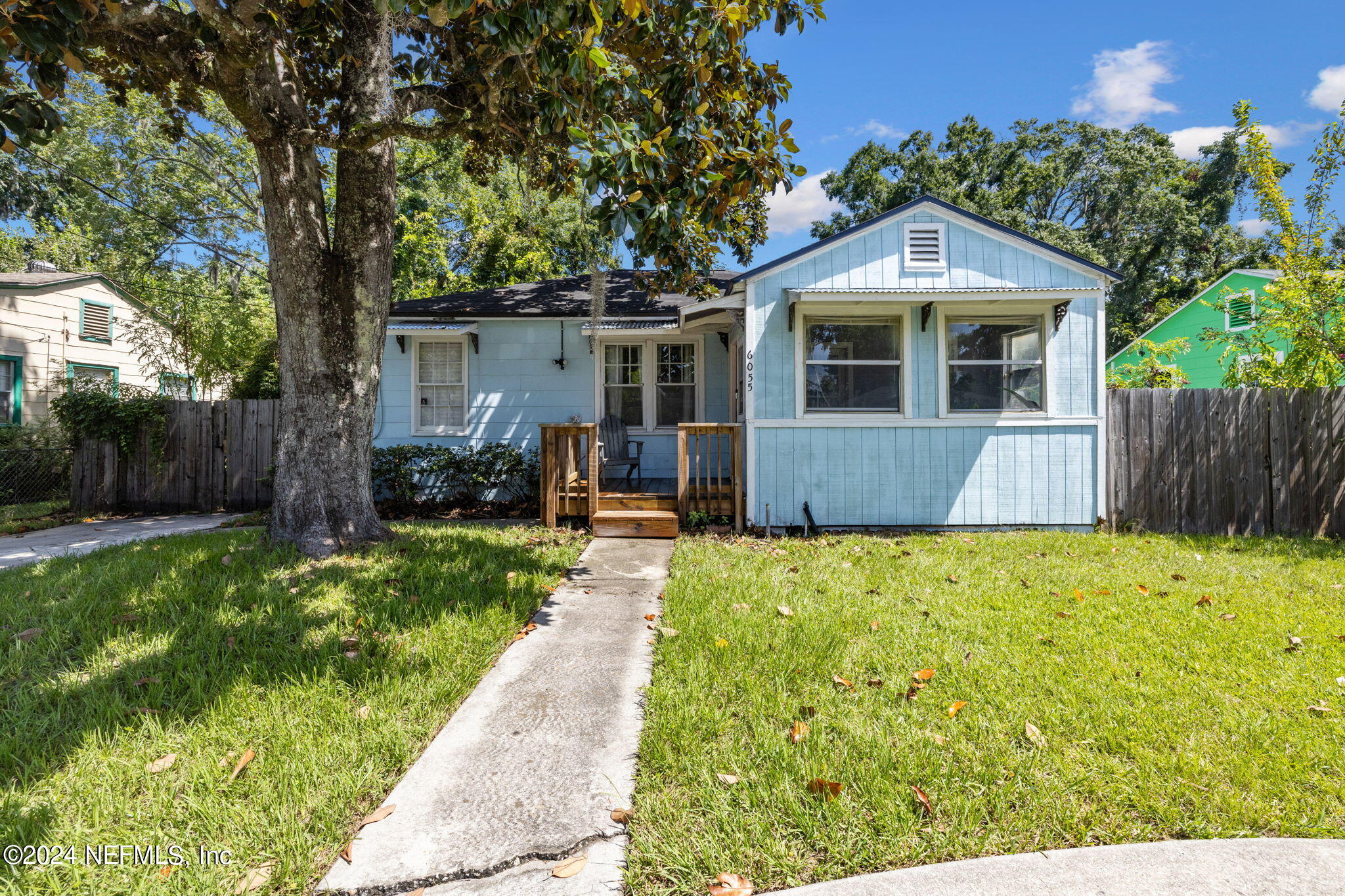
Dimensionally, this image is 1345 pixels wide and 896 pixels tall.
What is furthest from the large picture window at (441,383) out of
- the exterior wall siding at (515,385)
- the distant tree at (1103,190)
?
the distant tree at (1103,190)

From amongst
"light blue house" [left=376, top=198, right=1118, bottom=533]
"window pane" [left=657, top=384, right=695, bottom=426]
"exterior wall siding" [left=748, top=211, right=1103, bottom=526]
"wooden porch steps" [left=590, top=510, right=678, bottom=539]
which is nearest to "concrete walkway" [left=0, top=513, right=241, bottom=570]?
"light blue house" [left=376, top=198, right=1118, bottom=533]

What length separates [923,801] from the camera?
6.27ft

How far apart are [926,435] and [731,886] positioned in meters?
6.03

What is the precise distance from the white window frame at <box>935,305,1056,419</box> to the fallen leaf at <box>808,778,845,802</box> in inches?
221

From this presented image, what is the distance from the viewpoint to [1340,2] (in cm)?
762

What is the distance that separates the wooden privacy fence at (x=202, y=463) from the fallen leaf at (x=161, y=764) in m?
7.35

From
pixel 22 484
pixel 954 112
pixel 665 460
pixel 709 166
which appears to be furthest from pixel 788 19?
pixel 954 112

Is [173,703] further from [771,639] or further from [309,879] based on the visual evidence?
[771,639]

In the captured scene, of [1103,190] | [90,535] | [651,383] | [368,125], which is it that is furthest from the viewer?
[1103,190]

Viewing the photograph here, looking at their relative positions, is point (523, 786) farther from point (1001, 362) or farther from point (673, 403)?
point (673, 403)

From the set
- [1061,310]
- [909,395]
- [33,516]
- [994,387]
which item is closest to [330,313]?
[909,395]

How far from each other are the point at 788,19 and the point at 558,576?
5.10m

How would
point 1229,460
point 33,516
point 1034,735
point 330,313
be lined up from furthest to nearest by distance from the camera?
point 33,516
point 1229,460
point 330,313
point 1034,735

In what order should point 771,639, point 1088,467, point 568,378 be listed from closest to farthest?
point 771,639 < point 1088,467 < point 568,378
